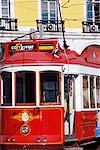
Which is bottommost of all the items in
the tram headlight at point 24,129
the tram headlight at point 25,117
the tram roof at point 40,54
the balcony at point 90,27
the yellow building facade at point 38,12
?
the tram headlight at point 24,129

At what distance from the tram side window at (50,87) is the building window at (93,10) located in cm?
2031

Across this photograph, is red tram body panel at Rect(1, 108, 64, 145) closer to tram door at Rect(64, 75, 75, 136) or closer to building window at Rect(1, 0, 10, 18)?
tram door at Rect(64, 75, 75, 136)

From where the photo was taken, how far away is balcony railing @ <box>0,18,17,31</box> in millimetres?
30477

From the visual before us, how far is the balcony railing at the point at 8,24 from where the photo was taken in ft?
100.0

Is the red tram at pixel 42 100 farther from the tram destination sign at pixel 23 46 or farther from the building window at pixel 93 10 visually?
the building window at pixel 93 10

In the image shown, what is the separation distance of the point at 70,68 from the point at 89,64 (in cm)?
139

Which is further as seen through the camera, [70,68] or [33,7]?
[33,7]

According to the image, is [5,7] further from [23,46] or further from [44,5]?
[23,46]

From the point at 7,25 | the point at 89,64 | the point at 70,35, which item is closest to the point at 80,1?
the point at 70,35

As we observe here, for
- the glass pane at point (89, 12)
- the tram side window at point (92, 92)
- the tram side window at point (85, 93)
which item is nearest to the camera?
the tram side window at point (85, 93)

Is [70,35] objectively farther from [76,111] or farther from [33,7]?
[76,111]

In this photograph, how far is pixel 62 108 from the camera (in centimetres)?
1236

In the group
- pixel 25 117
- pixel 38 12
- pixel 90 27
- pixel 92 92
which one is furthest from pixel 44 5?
pixel 25 117

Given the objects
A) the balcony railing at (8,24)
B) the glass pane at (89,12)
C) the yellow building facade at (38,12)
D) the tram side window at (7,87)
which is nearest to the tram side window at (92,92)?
the tram side window at (7,87)
